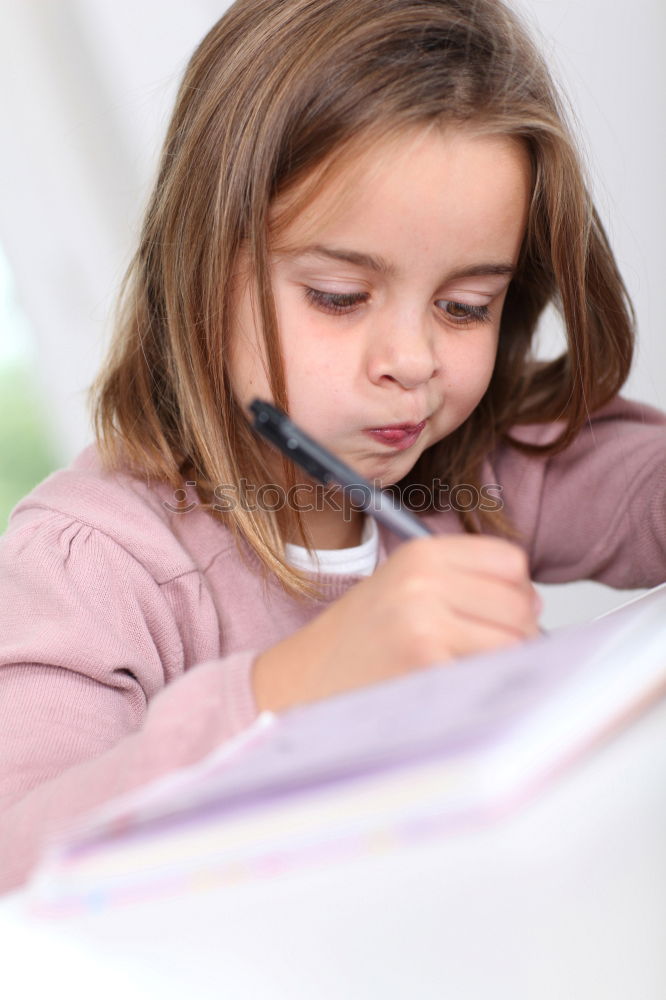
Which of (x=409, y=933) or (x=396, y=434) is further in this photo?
(x=396, y=434)

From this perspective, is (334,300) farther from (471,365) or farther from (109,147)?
(109,147)

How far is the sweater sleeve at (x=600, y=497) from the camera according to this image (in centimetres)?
80

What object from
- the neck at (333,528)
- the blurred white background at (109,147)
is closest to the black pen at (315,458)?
the neck at (333,528)

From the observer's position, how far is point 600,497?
823 millimetres

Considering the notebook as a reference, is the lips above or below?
below

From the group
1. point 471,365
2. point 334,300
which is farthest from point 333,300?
point 471,365

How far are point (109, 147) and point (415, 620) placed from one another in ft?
2.59

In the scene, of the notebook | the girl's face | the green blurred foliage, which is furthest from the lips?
the green blurred foliage

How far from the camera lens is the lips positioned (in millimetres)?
637

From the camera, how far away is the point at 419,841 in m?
0.26

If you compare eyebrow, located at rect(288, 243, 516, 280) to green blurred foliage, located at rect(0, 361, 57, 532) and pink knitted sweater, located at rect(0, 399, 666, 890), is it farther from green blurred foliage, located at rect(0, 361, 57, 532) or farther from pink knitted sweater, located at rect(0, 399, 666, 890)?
green blurred foliage, located at rect(0, 361, 57, 532)

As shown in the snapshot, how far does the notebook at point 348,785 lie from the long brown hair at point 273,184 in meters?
0.33

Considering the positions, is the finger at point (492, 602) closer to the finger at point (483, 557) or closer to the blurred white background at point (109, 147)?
the finger at point (483, 557)

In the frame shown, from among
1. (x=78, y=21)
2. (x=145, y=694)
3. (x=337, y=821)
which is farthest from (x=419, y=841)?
(x=78, y=21)
